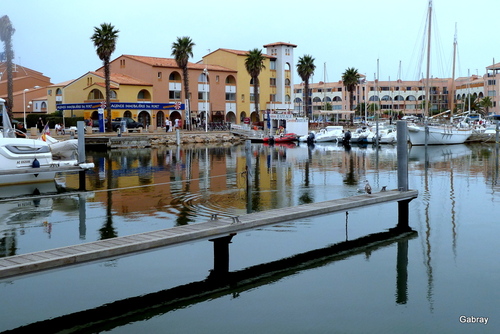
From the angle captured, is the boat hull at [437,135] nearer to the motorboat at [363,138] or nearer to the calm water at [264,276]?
the motorboat at [363,138]

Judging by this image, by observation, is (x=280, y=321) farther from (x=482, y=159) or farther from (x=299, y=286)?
(x=482, y=159)

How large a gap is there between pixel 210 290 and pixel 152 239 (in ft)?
5.39

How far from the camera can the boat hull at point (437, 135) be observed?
65.8 metres

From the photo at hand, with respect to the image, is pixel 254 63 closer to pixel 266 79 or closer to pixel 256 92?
pixel 256 92

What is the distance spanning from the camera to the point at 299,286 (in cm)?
1290

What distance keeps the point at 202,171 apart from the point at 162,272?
919 inches

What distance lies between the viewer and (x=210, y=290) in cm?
1266

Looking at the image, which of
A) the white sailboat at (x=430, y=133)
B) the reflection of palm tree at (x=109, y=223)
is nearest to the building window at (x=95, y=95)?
the white sailboat at (x=430, y=133)

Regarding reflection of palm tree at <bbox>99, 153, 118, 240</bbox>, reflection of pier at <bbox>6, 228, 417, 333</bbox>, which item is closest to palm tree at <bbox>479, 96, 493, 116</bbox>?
reflection of palm tree at <bbox>99, 153, 118, 240</bbox>

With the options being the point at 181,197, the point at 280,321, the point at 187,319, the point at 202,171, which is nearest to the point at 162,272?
the point at 187,319

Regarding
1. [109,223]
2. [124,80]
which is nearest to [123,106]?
[124,80]

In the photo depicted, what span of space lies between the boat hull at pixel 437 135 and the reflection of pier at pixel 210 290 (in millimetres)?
Answer: 51150

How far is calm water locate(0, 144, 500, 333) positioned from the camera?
11.1 m

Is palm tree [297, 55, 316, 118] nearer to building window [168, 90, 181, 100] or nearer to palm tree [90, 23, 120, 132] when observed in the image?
building window [168, 90, 181, 100]
